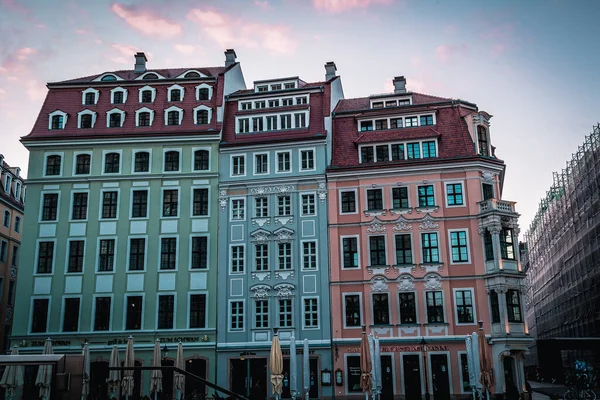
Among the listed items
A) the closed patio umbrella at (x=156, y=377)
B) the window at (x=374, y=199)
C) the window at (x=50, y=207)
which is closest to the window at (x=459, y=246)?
the window at (x=374, y=199)

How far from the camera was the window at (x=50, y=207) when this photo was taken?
45.6 meters

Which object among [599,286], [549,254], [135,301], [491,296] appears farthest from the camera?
[549,254]

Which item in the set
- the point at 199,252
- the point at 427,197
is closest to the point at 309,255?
the point at 199,252

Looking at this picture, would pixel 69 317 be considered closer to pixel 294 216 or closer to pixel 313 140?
pixel 294 216

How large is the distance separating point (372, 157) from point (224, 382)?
61.2ft

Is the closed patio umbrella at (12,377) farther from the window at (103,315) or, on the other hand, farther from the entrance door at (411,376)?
the entrance door at (411,376)

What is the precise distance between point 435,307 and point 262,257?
483 inches

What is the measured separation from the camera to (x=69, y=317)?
143ft

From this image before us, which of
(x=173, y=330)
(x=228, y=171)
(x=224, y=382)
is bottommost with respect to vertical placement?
(x=224, y=382)

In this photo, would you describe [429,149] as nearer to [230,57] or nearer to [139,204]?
[230,57]

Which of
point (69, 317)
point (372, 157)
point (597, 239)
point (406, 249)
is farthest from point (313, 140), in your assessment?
point (597, 239)

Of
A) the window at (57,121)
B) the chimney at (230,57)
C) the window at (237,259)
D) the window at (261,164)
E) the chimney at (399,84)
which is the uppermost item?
the chimney at (230,57)

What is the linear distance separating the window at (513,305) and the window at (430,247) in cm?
502

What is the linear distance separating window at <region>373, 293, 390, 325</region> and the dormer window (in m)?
26.2
